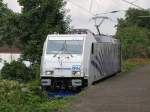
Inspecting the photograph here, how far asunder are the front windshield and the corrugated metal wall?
40.7 inches

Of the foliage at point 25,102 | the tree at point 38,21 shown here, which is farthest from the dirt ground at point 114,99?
the tree at point 38,21

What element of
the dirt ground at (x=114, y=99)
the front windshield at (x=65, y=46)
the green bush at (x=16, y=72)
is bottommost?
the dirt ground at (x=114, y=99)

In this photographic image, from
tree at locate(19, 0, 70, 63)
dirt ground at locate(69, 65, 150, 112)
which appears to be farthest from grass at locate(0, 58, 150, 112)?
tree at locate(19, 0, 70, 63)

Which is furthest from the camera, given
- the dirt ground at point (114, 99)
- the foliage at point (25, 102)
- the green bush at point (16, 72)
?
the green bush at point (16, 72)

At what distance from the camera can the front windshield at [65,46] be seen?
2731 centimetres

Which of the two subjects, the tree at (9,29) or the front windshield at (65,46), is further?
the tree at (9,29)

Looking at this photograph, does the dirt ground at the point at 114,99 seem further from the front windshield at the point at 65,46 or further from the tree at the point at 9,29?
the tree at the point at 9,29

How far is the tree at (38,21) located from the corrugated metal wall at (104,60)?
4.18m

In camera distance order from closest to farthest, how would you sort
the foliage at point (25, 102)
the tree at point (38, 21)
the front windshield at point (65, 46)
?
the foliage at point (25, 102)
the front windshield at point (65, 46)
the tree at point (38, 21)

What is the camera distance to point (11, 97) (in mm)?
20391

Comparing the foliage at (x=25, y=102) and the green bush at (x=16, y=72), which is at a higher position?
the green bush at (x=16, y=72)

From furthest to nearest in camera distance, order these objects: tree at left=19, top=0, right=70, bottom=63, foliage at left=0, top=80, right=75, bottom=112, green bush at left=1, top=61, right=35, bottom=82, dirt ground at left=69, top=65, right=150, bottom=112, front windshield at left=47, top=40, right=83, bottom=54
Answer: tree at left=19, top=0, right=70, bottom=63 → green bush at left=1, top=61, right=35, bottom=82 → front windshield at left=47, top=40, right=83, bottom=54 → dirt ground at left=69, top=65, right=150, bottom=112 → foliage at left=0, top=80, right=75, bottom=112

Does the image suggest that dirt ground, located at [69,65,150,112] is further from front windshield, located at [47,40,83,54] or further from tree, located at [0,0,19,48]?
tree, located at [0,0,19,48]

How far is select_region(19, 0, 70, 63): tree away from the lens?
3938 centimetres
